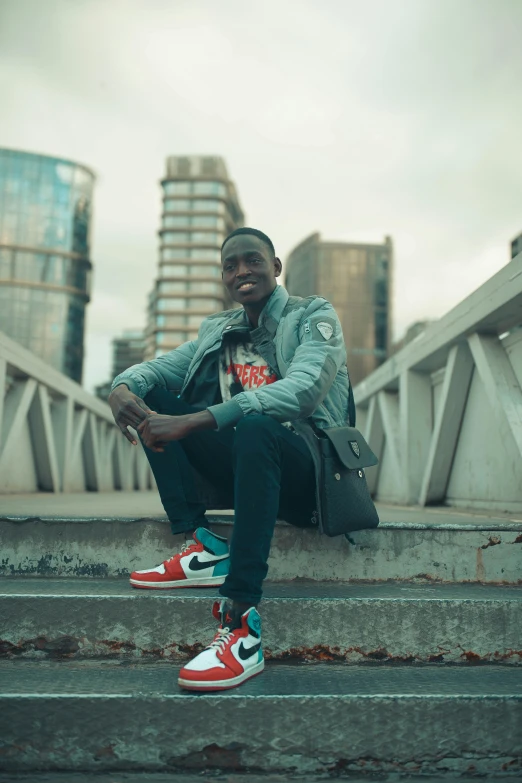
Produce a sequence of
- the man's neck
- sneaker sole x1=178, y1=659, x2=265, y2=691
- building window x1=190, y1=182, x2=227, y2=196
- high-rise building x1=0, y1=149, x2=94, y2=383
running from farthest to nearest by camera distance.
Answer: high-rise building x1=0, y1=149, x2=94, y2=383 → building window x1=190, y1=182, x2=227, y2=196 → the man's neck → sneaker sole x1=178, y1=659, x2=265, y2=691

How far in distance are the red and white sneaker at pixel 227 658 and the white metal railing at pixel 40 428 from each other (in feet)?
15.9

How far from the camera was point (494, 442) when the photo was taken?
15.0 ft

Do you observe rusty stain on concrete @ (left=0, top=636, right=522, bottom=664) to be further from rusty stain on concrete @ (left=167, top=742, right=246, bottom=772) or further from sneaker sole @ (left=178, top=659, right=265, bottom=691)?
rusty stain on concrete @ (left=167, top=742, right=246, bottom=772)

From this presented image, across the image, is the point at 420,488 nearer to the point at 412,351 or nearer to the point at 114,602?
the point at 412,351

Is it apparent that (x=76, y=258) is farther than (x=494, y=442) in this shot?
Yes

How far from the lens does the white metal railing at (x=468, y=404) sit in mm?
4070

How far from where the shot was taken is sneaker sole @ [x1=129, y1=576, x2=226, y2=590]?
214cm

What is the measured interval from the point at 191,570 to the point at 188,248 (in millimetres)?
68172

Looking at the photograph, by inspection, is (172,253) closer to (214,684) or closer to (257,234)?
(257,234)

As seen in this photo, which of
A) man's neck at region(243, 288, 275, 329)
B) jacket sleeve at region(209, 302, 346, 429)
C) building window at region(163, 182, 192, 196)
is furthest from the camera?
building window at region(163, 182, 192, 196)

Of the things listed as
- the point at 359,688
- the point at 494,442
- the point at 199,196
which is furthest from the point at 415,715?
the point at 199,196

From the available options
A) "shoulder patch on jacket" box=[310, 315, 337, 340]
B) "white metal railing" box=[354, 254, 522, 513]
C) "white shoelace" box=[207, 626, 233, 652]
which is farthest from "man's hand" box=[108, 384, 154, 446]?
"white metal railing" box=[354, 254, 522, 513]

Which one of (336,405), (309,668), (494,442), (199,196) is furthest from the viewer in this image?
(199,196)

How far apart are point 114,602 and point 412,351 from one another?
4746 mm
